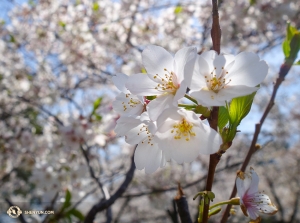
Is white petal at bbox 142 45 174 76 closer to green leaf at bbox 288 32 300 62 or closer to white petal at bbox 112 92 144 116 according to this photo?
white petal at bbox 112 92 144 116

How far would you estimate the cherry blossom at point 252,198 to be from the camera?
0.64m

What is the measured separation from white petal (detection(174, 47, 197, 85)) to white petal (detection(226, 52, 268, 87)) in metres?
0.12

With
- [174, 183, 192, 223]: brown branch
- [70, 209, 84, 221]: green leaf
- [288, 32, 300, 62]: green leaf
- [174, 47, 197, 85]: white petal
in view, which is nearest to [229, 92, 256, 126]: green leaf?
[174, 47, 197, 85]: white petal

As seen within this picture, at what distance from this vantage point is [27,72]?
5.93 metres

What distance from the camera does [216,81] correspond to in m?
0.67

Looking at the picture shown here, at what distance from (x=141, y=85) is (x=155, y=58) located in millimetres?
99

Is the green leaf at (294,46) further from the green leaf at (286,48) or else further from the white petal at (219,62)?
the white petal at (219,62)

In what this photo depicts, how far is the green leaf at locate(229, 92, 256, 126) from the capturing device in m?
0.60

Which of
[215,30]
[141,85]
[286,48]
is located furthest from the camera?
[286,48]

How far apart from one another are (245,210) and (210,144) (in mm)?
179

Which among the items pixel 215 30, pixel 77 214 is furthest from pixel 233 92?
pixel 77 214

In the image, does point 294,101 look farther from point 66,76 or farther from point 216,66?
point 216,66

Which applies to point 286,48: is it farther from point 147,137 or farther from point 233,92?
point 147,137

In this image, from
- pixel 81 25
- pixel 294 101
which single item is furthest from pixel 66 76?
pixel 294 101
